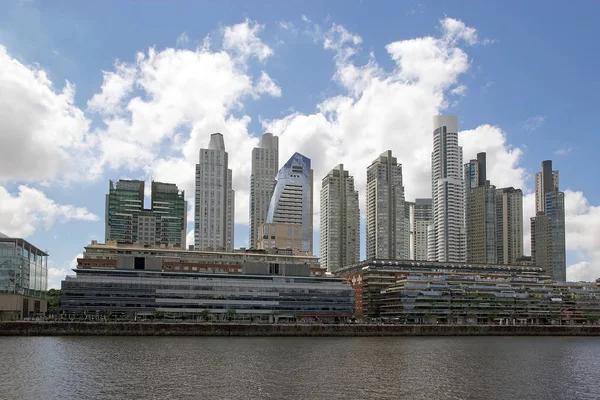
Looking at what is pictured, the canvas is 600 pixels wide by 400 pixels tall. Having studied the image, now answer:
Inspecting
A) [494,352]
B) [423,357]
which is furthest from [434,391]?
[494,352]

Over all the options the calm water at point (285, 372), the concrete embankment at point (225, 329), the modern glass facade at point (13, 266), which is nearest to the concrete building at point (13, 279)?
the modern glass facade at point (13, 266)

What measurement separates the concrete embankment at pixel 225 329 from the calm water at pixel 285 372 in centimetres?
3052

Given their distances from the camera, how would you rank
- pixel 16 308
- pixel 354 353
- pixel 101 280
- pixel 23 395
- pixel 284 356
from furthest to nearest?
pixel 101 280 < pixel 16 308 < pixel 354 353 < pixel 284 356 < pixel 23 395

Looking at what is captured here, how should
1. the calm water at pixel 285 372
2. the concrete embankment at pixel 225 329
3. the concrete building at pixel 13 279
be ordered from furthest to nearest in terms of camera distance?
the concrete building at pixel 13 279 → the concrete embankment at pixel 225 329 → the calm water at pixel 285 372

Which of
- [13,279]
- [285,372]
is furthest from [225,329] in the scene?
[285,372]

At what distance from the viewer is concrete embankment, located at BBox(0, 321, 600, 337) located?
525 feet

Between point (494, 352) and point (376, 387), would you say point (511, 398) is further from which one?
point (494, 352)

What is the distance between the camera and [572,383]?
83000 mm

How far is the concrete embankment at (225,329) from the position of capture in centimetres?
15988

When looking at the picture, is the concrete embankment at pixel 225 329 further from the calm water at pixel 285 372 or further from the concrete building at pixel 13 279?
the calm water at pixel 285 372

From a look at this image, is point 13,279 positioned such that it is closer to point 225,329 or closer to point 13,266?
point 13,266

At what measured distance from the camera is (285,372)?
87.1 metres

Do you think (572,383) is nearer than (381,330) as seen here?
Yes

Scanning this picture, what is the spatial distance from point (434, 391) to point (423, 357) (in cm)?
3881
